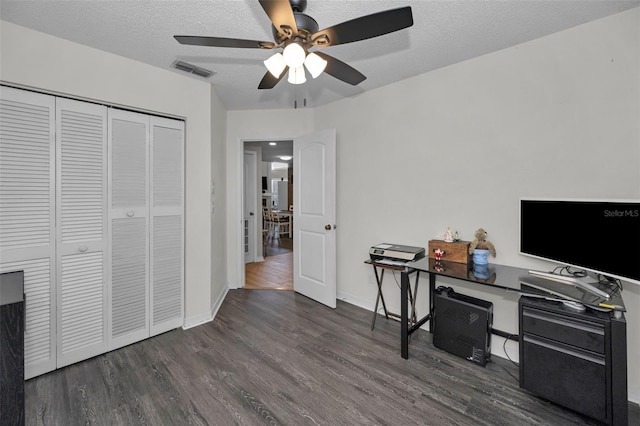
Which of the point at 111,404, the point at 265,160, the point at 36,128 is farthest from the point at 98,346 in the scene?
the point at 265,160

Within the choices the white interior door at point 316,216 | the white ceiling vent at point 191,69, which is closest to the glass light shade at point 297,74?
the white ceiling vent at point 191,69

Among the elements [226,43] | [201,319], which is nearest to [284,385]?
[201,319]

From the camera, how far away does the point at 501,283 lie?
1865 mm

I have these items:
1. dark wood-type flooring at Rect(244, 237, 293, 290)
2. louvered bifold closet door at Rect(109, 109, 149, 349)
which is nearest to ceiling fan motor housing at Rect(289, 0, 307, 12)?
louvered bifold closet door at Rect(109, 109, 149, 349)

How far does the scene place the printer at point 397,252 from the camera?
254 centimetres

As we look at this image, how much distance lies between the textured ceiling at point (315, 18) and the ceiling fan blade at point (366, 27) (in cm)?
44

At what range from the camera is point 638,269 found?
1.47m

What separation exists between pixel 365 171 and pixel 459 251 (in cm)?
137

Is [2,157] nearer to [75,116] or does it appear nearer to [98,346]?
[75,116]

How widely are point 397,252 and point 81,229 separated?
8.75ft

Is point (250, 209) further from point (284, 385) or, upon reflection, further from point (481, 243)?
point (481, 243)

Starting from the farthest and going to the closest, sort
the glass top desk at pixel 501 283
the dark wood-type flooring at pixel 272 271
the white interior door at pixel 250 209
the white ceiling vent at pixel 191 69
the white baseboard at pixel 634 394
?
the white interior door at pixel 250 209 < the dark wood-type flooring at pixel 272 271 < the white ceiling vent at pixel 191 69 < the white baseboard at pixel 634 394 < the glass top desk at pixel 501 283

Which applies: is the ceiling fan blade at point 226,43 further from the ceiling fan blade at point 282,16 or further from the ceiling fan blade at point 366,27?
the ceiling fan blade at point 366,27

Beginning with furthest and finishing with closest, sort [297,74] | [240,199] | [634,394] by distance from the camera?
[240,199] < [634,394] < [297,74]
